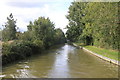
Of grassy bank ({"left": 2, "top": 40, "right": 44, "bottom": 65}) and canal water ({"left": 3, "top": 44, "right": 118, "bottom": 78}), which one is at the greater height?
grassy bank ({"left": 2, "top": 40, "right": 44, "bottom": 65})

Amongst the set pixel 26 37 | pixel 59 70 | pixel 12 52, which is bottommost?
pixel 59 70

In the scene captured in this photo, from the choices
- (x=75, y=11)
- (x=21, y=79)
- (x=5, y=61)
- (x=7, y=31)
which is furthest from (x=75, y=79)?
(x=75, y=11)

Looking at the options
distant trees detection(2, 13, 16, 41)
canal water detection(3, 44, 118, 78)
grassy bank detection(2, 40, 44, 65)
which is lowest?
canal water detection(3, 44, 118, 78)

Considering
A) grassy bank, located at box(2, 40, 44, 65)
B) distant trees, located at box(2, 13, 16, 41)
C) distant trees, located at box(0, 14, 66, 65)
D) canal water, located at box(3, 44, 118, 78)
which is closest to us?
canal water, located at box(3, 44, 118, 78)

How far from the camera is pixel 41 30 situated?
30109 millimetres

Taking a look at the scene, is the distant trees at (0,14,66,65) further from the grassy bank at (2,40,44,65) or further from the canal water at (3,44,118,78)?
the canal water at (3,44,118,78)

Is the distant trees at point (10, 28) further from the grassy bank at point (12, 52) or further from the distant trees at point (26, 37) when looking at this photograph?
the grassy bank at point (12, 52)

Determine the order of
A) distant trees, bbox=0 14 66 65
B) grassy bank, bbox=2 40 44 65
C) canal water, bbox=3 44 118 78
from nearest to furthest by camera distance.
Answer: canal water, bbox=3 44 118 78, grassy bank, bbox=2 40 44 65, distant trees, bbox=0 14 66 65

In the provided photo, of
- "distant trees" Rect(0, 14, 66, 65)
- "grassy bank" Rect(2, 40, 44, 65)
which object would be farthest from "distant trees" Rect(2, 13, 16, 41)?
"grassy bank" Rect(2, 40, 44, 65)

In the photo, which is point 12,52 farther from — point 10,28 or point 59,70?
point 10,28

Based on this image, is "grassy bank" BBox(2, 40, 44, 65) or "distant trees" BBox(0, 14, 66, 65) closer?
"grassy bank" BBox(2, 40, 44, 65)

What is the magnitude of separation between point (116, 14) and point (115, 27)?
1241 mm

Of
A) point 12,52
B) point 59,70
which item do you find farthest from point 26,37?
point 59,70

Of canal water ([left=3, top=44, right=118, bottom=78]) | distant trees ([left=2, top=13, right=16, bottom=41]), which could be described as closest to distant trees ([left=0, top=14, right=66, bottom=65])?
distant trees ([left=2, top=13, right=16, bottom=41])
